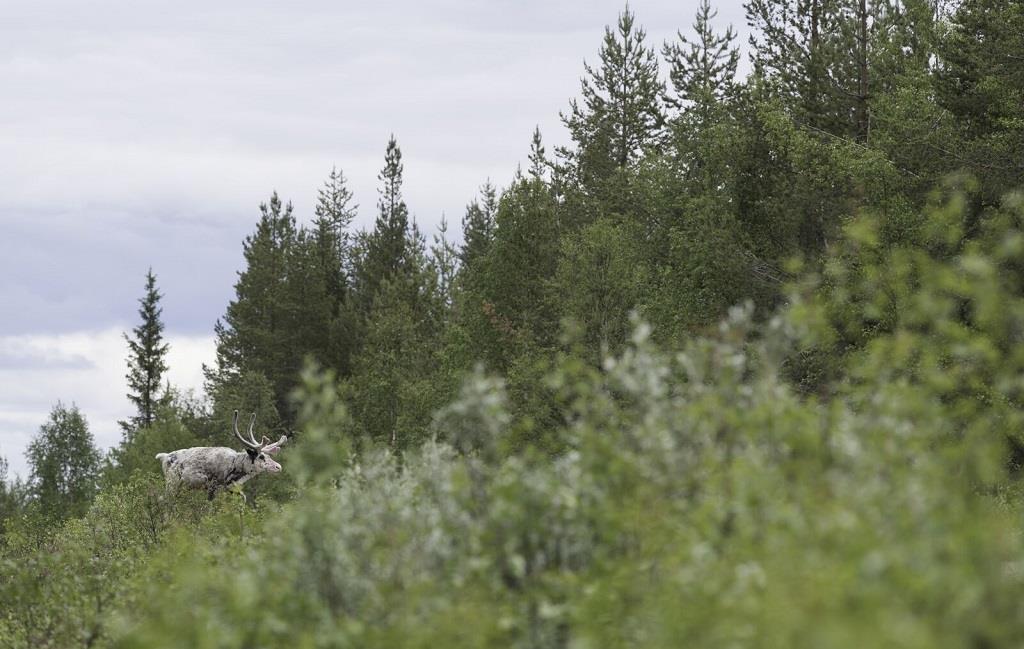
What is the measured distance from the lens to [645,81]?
2083 inches

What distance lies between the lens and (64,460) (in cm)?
7294

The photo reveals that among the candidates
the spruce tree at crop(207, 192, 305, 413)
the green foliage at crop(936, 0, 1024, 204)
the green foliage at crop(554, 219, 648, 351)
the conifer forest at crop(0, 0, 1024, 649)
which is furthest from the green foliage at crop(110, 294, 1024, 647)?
the spruce tree at crop(207, 192, 305, 413)

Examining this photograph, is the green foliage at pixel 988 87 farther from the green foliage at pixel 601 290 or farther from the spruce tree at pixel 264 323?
the spruce tree at pixel 264 323

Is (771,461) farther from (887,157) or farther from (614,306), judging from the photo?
(887,157)

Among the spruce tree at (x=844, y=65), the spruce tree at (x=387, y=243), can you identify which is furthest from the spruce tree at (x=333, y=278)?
the spruce tree at (x=844, y=65)

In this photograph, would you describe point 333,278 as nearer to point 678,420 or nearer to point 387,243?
point 387,243

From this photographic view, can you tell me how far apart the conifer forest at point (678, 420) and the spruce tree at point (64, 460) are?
11.6 metres

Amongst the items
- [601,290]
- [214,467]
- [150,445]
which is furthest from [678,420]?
[150,445]

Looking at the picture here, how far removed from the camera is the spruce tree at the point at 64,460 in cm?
7081

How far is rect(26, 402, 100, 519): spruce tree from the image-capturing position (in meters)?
70.8

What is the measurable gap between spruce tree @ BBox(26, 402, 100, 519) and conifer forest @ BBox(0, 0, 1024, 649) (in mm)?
11605

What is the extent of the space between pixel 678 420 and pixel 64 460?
72.4m

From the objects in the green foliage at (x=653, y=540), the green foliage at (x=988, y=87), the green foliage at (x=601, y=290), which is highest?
the green foliage at (x=988, y=87)

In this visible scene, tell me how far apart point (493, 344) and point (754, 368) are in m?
10.1
